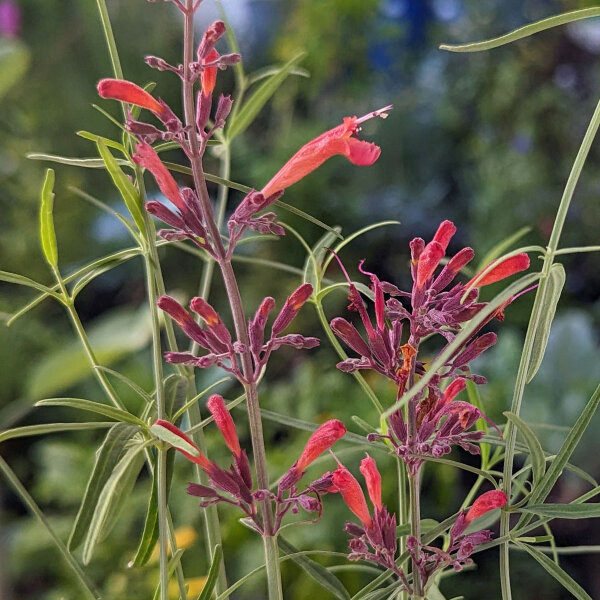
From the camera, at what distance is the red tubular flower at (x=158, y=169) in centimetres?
27

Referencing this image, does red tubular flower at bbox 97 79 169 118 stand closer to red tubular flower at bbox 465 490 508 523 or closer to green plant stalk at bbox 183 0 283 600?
green plant stalk at bbox 183 0 283 600

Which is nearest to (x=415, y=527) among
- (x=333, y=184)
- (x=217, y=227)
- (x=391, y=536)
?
(x=391, y=536)

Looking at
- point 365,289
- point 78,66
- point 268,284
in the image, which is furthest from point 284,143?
point 365,289

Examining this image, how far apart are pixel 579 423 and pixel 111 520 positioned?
168 millimetres

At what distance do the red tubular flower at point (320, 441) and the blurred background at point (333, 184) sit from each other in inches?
33.5

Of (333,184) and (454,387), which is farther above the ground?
(454,387)

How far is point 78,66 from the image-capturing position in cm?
162

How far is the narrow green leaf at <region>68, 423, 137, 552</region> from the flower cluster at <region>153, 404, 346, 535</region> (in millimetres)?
24

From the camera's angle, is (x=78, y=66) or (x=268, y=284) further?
(x=78, y=66)

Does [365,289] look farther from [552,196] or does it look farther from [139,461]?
[552,196]

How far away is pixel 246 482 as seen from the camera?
29 cm

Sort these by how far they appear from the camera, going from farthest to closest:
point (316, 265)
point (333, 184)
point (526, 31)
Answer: point (333, 184) < point (316, 265) < point (526, 31)

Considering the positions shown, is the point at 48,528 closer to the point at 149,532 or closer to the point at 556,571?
the point at 149,532

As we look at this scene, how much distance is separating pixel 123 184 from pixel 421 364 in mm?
123
